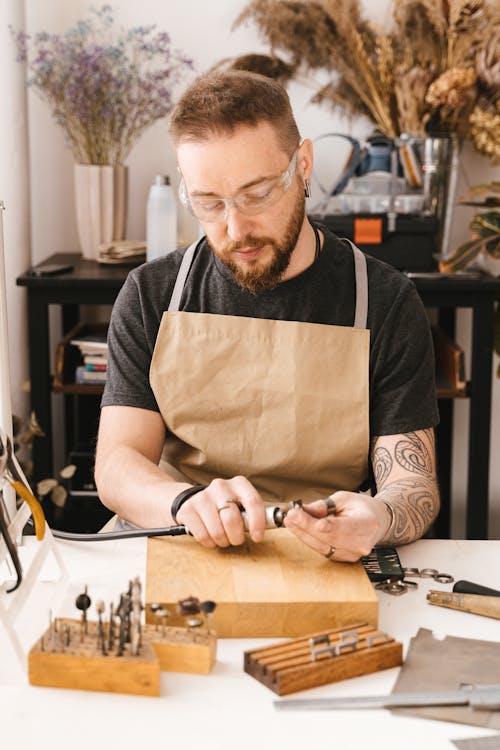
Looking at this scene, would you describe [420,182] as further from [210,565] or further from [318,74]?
[210,565]

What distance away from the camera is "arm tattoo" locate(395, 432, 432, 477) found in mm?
1711

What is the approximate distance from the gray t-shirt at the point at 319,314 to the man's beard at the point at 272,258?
0.19ft

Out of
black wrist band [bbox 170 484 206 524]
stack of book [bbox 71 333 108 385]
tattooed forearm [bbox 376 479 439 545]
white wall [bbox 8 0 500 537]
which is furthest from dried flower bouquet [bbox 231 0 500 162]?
black wrist band [bbox 170 484 206 524]

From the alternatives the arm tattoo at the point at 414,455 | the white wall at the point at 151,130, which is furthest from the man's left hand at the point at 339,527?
the white wall at the point at 151,130

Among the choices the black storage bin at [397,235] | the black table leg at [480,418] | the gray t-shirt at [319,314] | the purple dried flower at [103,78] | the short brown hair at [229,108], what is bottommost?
the black table leg at [480,418]

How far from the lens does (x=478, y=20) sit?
283cm

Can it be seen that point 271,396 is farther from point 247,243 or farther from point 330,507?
point 330,507

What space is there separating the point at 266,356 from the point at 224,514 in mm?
506

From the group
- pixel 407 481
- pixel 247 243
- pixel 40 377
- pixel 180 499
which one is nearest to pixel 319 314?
pixel 247 243

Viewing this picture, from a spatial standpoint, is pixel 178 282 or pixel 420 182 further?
pixel 420 182

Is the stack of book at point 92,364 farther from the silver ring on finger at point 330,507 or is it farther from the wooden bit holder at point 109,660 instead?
the wooden bit holder at point 109,660

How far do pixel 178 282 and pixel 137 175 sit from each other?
136 centimetres

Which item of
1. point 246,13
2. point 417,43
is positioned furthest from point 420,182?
point 246,13

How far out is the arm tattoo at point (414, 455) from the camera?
1711 millimetres
